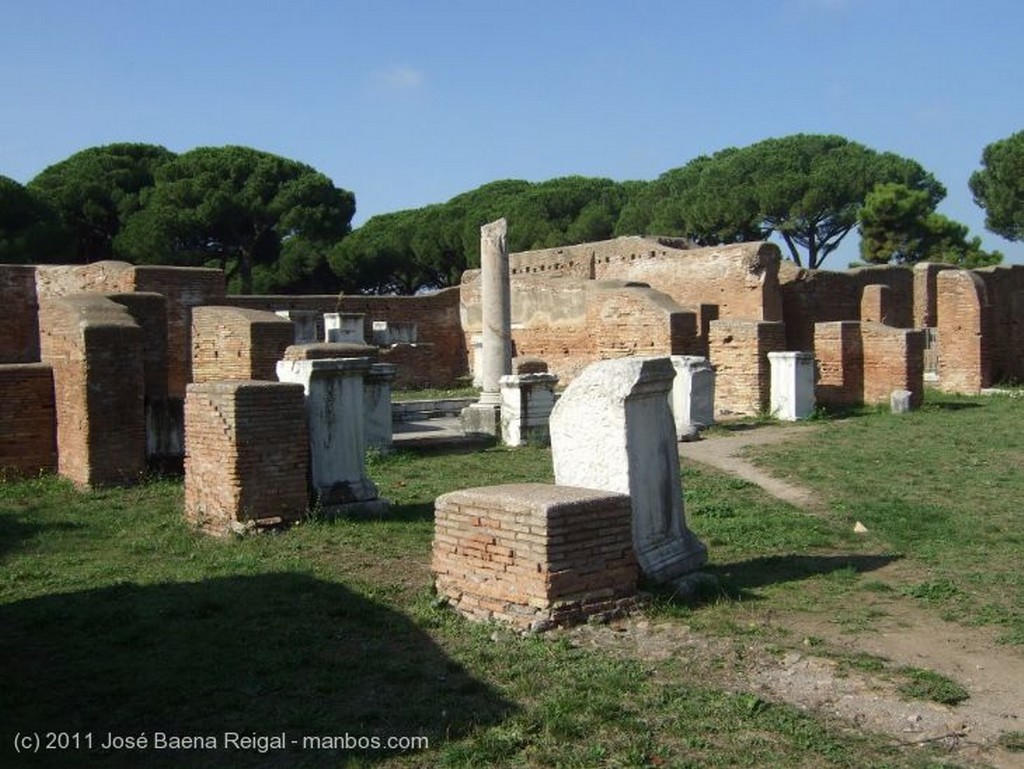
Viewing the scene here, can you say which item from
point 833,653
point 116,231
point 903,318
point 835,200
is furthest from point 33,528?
point 835,200

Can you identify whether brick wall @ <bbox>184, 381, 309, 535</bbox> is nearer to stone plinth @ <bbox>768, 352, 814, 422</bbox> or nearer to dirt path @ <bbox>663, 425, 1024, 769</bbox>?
dirt path @ <bbox>663, 425, 1024, 769</bbox>

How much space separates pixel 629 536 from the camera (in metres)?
5.14

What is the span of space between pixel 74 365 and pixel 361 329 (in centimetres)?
1174

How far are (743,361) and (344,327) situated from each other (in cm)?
869

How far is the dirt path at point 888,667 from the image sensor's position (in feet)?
11.8

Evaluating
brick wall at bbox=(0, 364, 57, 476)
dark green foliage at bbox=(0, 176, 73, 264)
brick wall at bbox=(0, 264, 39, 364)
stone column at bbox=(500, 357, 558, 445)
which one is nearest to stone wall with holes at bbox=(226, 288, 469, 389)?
brick wall at bbox=(0, 264, 39, 364)

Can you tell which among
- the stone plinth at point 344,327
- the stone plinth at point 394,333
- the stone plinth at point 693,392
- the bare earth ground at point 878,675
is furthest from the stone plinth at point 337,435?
the stone plinth at point 394,333

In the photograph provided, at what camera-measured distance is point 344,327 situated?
810 inches

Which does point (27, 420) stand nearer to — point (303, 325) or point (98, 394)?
point (98, 394)

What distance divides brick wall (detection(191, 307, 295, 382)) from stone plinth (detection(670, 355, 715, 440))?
519 centimetres

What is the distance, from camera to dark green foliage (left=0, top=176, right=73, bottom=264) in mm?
29656

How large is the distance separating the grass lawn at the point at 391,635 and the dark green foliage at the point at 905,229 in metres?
28.7

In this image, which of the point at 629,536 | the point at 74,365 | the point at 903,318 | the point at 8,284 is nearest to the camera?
the point at 629,536

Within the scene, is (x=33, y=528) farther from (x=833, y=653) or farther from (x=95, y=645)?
(x=833, y=653)
